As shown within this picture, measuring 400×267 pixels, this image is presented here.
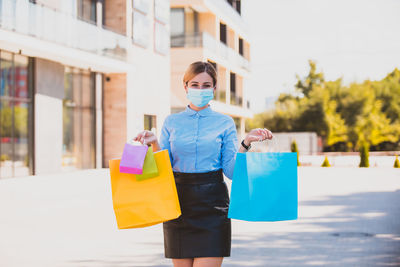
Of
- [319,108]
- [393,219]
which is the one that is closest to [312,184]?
[393,219]

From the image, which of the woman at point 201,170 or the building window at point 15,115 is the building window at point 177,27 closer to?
the building window at point 15,115

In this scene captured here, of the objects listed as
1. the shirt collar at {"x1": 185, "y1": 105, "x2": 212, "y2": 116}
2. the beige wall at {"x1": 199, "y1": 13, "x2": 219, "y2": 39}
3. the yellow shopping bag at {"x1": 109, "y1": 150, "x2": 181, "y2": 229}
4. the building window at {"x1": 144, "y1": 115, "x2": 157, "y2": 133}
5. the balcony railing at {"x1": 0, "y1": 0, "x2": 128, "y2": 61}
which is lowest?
the yellow shopping bag at {"x1": 109, "y1": 150, "x2": 181, "y2": 229}

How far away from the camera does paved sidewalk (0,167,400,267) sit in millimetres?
6656

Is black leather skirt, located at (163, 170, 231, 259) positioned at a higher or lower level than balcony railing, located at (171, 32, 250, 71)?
lower

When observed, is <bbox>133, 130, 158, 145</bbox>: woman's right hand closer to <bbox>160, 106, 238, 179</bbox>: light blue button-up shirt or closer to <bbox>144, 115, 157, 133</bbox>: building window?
<bbox>160, 106, 238, 179</bbox>: light blue button-up shirt

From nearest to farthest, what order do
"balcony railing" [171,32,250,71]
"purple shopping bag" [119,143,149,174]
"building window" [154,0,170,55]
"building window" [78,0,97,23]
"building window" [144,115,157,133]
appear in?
1. "purple shopping bag" [119,143,149,174]
2. "building window" [78,0,97,23]
3. "building window" [144,115,157,133]
4. "building window" [154,0,170,55]
5. "balcony railing" [171,32,250,71]

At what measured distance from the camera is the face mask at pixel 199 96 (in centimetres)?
333

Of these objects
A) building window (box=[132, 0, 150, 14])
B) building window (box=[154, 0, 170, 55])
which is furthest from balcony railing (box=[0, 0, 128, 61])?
building window (box=[154, 0, 170, 55])

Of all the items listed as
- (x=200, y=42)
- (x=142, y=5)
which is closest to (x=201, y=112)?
(x=142, y=5)

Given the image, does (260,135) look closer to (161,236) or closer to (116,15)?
(161,236)

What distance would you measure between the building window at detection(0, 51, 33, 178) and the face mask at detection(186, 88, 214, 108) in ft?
61.4

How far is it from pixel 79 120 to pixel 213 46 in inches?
568

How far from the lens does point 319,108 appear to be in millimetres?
60781

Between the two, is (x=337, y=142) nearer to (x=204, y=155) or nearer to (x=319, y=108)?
(x=319, y=108)
